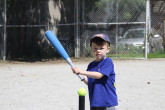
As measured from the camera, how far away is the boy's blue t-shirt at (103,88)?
3086 mm

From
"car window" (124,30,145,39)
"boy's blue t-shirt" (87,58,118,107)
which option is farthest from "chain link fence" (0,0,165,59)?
"boy's blue t-shirt" (87,58,118,107)

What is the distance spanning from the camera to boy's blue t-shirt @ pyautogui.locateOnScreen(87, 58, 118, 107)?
10.1 feet

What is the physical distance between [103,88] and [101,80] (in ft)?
0.31

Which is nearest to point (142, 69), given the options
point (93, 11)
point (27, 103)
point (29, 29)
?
point (93, 11)

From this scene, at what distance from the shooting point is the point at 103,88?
3117 mm

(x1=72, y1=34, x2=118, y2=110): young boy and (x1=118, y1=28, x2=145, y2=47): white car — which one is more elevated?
(x1=118, y1=28, x2=145, y2=47): white car

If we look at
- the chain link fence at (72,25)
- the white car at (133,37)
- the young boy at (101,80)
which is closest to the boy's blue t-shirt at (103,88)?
the young boy at (101,80)

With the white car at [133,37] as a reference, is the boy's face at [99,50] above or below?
below

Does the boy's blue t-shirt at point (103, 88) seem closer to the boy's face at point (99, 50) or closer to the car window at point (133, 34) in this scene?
the boy's face at point (99, 50)

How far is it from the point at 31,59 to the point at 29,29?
1.36m

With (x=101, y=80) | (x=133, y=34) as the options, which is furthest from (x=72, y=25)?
(x=101, y=80)

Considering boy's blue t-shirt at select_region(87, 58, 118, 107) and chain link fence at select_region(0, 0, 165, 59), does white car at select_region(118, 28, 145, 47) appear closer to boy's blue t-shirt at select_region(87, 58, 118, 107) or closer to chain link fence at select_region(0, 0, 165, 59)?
chain link fence at select_region(0, 0, 165, 59)

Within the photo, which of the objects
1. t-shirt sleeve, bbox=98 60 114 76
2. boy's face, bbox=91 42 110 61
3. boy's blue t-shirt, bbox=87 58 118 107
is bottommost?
boy's blue t-shirt, bbox=87 58 118 107

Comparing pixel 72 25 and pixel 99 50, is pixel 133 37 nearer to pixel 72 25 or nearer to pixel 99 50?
pixel 72 25
